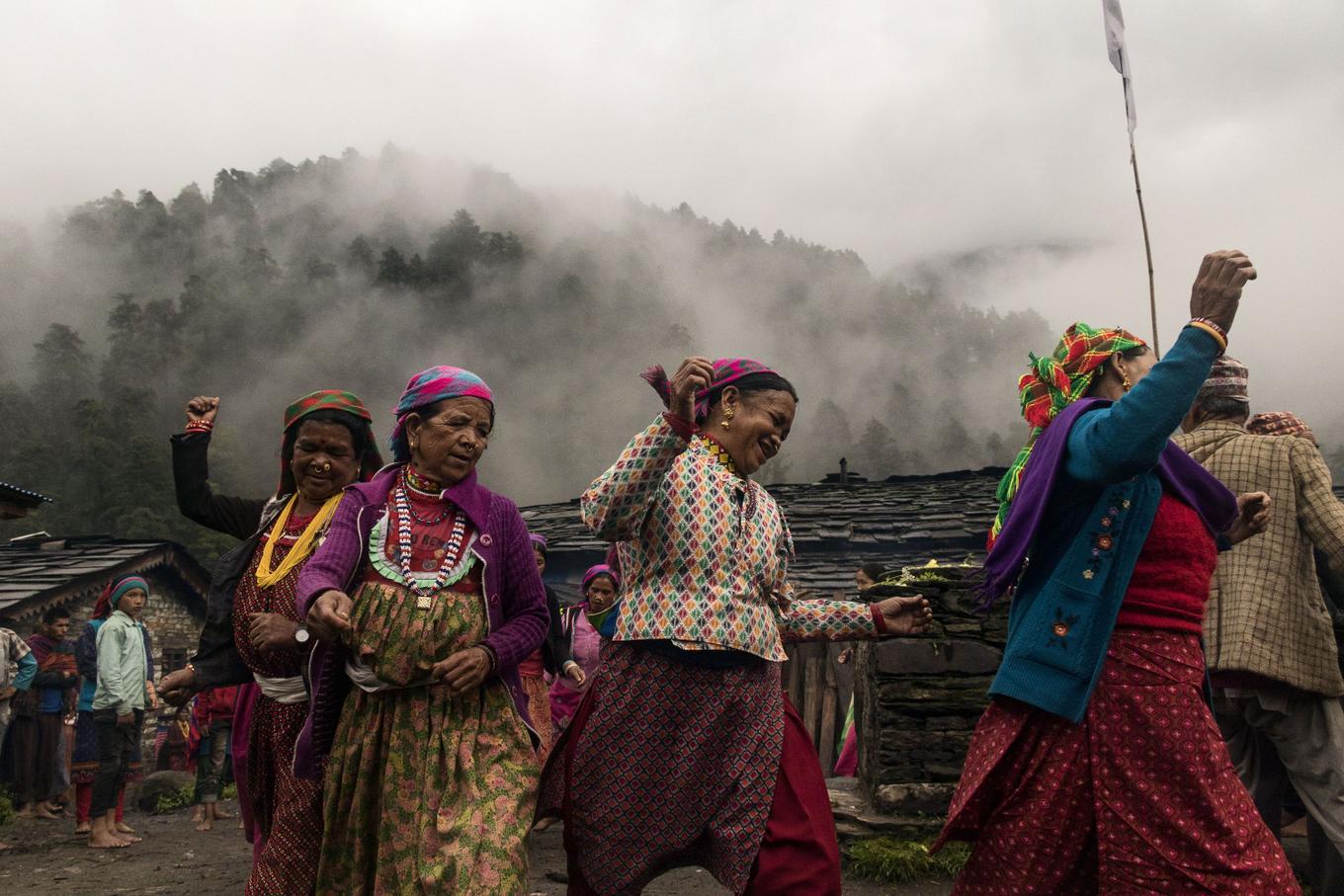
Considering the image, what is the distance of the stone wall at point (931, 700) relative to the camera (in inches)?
227

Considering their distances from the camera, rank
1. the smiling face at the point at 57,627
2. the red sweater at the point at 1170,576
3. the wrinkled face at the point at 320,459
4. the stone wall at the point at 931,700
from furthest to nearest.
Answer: the smiling face at the point at 57,627
the stone wall at the point at 931,700
the wrinkled face at the point at 320,459
the red sweater at the point at 1170,576

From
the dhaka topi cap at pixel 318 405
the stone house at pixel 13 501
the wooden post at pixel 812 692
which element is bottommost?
the wooden post at pixel 812 692

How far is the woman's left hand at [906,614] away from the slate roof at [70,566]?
13.6m

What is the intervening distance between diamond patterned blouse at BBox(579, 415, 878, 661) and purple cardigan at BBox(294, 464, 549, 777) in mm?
280

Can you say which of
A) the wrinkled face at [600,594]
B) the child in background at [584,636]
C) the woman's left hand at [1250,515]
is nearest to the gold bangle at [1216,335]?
the woman's left hand at [1250,515]

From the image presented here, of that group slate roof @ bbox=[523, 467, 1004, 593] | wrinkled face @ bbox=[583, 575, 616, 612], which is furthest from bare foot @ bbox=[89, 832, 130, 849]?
slate roof @ bbox=[523, 467, 1004, 593]

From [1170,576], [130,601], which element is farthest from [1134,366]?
[130,601]

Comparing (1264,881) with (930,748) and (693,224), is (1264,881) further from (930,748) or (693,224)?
(693,224)

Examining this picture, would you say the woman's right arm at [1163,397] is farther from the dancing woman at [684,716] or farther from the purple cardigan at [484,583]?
the purple cardigan at [484,583]

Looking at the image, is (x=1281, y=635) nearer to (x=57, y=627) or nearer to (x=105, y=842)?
(x=105, y=842)

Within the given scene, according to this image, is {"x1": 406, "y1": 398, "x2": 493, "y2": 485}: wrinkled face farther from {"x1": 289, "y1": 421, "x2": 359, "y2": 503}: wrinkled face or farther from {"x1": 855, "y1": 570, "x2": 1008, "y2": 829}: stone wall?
{"x1": 855, "y1": 570, "x2": 1008, "y2": 829}: stone wall

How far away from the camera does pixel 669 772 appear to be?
2984 mm

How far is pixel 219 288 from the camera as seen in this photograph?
251ft

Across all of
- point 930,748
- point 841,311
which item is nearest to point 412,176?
point 841,311
